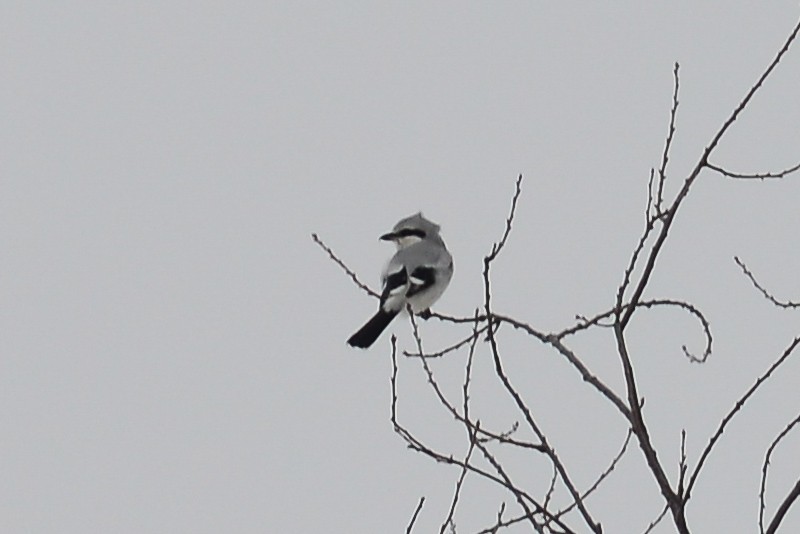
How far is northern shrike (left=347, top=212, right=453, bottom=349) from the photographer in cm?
621

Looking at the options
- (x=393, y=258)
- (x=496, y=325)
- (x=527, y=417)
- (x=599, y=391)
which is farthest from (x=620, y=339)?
(x=393, y=258)

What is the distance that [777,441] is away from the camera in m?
2.49

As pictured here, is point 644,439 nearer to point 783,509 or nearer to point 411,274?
point 783,509

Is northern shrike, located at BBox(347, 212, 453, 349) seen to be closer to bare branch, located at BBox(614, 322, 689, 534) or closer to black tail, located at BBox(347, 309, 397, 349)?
black tail, located at BBox(347, 309, 397, 349)

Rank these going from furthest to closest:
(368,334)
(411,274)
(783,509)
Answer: (411,274) → (368,334) → (783,509)

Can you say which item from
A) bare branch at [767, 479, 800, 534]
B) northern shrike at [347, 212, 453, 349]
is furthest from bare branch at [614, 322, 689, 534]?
northern shrike at [347, 212, 453, 349]

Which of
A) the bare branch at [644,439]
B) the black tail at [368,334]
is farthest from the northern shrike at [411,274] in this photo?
the bare branch at [644,439]

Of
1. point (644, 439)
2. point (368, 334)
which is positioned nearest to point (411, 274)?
point (368, 334)

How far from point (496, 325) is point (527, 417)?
27.1 inches

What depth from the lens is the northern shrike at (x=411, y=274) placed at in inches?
245

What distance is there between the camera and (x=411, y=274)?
6543 mm

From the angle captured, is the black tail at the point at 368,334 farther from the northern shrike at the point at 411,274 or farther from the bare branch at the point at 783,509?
the bare branch at the point at 783,509

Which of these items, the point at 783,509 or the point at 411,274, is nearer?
the point at 783,509

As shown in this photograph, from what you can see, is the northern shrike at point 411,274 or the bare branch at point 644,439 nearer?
the bare branch at point 644,439
